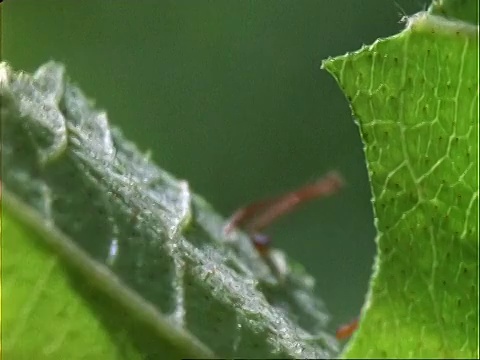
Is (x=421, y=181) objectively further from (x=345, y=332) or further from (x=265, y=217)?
(x=265, y=217)

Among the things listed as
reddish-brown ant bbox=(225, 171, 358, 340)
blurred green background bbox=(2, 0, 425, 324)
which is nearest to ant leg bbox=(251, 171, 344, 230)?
reddish-brown ant bbox=(225, 171, 358, 340)

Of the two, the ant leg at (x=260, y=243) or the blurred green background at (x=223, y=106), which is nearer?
the ant leg at (x=260, y=243)

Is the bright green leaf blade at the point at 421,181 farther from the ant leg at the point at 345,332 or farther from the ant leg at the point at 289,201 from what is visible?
the ant leg at the point at 289,201

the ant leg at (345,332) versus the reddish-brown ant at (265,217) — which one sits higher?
the reddish-brown ant at (265,217)

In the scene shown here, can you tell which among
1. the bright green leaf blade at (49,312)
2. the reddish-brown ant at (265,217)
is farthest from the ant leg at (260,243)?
the bright green leaf blade at (49,312)

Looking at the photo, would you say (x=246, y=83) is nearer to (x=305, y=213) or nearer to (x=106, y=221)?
(x=305, y=213)

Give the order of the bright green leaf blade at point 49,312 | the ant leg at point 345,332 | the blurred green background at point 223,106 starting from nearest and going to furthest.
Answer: the bright green leaf blade at point 49,312
the ant leg at point 345,332
the blurred green background at point 223,106
